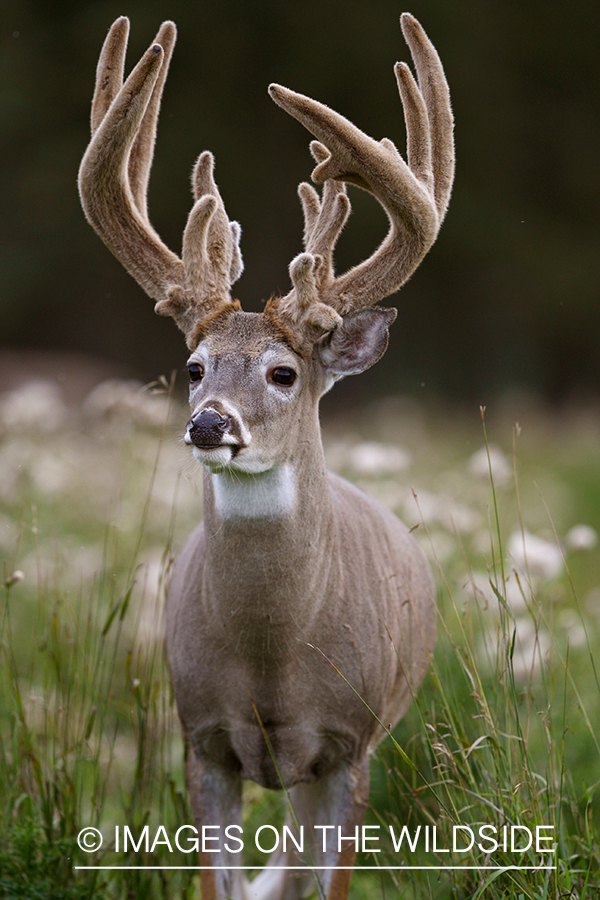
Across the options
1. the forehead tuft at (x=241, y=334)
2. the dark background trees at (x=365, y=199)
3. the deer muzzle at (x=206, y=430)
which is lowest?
the deer muzzle at (x=206, y=430)

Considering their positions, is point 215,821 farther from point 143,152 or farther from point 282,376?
point 143,152

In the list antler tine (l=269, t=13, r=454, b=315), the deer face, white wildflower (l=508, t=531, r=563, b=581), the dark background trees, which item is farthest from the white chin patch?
the dark background trees

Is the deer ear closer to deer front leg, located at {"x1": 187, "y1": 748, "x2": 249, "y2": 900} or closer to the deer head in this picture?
the deer head

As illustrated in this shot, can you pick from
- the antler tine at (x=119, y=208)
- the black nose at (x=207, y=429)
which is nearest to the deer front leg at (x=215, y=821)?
the black nose at (x=207, y=429)

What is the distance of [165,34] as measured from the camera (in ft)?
11.1

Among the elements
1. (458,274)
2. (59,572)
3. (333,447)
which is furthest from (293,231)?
(59,572)

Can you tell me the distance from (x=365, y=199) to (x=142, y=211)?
40.2ft

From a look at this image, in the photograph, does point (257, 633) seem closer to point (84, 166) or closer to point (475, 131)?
point (84, 166)

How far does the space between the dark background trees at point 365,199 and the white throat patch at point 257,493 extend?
12.6m

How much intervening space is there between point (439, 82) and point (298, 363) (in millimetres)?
965

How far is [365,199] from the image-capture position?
15336mm

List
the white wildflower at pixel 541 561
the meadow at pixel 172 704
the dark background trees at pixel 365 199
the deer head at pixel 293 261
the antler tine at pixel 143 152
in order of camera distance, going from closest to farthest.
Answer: the deer head at pixel 293 261
the meadow at pixel 172 704
the antler tine at pixel 143 152
the white wildflower at pixel 541 561
the dark background trees at pixel 365 199

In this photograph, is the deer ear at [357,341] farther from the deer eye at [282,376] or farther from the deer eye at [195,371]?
the deer eye at [195,371]

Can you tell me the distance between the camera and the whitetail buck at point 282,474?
300 centimetres
